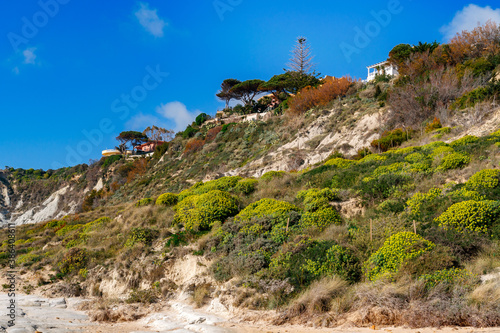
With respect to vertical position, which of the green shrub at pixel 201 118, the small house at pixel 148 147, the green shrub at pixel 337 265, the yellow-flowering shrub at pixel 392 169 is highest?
the green shrub at pixel 201 118

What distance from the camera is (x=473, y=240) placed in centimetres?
944

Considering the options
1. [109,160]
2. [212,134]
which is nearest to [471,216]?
[212,134]

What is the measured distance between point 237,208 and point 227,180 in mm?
5773

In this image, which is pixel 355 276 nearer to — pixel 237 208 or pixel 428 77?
pixel 237 208

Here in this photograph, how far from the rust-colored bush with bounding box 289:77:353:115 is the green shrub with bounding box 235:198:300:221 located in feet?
101

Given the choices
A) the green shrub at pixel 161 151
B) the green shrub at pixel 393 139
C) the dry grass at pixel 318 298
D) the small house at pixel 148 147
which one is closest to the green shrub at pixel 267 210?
the dry grass at pixel 318 298

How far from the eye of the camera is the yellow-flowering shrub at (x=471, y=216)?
9.87 metres

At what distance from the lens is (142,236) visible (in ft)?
49.8

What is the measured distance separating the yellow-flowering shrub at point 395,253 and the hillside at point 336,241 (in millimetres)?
36

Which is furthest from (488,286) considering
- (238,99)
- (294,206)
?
(238,99)

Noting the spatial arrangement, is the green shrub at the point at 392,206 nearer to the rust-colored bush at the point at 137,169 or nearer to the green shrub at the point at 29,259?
the green shrub at the point at 29,259

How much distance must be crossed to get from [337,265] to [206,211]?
24.0 ft

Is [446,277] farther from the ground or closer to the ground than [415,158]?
closer to the ground

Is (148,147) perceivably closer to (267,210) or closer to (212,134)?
(212,134)
